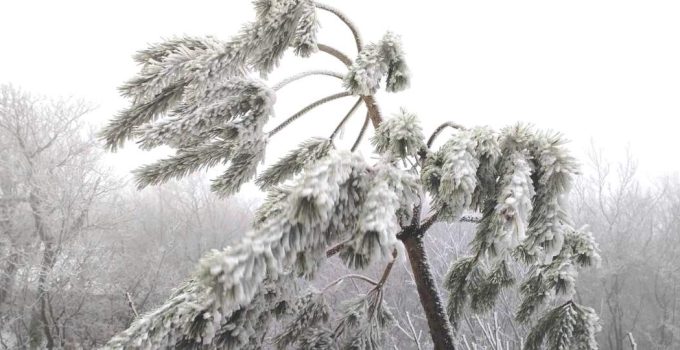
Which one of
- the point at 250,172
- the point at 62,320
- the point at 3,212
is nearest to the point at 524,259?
the point at 250,172

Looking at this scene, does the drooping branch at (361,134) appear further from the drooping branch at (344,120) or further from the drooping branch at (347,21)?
the drooping branch at (347,21)

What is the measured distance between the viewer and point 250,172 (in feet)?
5.08

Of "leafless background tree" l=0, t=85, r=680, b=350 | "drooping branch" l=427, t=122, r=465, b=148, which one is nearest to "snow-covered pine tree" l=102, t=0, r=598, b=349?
"drooping branch" l=427, t=122, r=465, b=148

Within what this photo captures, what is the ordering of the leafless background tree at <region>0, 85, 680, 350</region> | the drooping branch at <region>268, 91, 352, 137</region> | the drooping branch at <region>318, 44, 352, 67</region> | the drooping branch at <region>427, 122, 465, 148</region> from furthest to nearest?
the leafless background tree at <region>0, 85, 680, 350</region>, the drooping branch at <region>318, 44, 352, 67</region>, the drooping branch at <region>268, 91, 352, 137</region>, the drooping branch at <region>427, 122, 465, 148</region>

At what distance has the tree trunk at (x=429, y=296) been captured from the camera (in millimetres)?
1446

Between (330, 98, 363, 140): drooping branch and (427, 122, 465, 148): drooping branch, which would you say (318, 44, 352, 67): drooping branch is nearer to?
(330, 98, 363, 140): drooping branch

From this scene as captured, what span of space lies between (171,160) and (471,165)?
3.25 feet

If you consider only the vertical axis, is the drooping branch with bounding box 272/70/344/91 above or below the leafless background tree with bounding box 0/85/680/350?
below

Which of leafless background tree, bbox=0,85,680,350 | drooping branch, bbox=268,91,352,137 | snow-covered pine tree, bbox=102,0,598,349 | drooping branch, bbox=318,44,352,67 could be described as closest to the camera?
snow-covered pine tree, bbox=102,0,598,349

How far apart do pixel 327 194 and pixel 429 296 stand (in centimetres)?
86

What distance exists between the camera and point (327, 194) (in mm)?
785

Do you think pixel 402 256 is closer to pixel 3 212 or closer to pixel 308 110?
pixel 308 110

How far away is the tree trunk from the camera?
56.9 inches

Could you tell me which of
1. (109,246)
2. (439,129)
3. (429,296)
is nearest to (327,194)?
(439,129)
